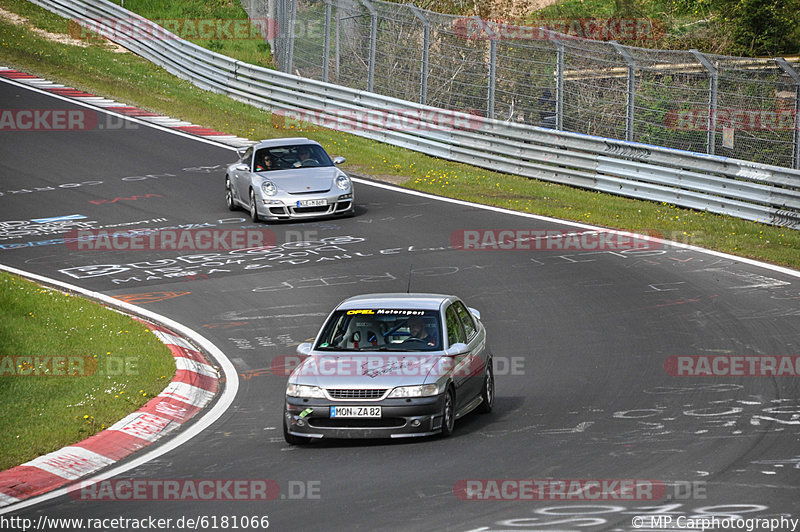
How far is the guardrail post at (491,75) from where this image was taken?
2506 centimetres

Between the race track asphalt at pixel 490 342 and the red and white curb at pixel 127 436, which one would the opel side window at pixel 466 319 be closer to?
the race track asphalt at pixel 490 342

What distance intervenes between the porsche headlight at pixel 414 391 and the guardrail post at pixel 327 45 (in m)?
21.5

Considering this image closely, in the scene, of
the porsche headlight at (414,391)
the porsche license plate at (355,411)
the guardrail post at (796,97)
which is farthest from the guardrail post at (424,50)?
the porsche license plate at (355,411)

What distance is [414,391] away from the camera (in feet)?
32.8

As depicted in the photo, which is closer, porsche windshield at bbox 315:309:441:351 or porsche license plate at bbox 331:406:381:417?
porsche license plate at bbox 331:406:381:417

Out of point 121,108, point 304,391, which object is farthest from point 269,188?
point 121,108

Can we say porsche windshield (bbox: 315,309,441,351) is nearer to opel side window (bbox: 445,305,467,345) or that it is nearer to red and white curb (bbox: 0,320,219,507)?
opel side window (bbox: 445,305,467,345)

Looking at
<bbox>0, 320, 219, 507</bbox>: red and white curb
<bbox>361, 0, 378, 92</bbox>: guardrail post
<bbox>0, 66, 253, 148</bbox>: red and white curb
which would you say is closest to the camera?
<bbox>0, 320, 219, 507</bbox>: red and white curb

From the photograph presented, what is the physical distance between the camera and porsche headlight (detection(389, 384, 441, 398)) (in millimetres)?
9992

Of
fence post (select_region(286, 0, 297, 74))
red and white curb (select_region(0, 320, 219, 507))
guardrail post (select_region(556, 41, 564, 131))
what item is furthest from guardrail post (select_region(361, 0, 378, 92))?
red and white curb (select_region(0, 320, 219, 507))

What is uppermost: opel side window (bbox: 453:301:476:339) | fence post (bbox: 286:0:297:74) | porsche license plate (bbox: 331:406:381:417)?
fence post (bbox: 286:0:297:74)

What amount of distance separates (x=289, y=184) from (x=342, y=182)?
103cm

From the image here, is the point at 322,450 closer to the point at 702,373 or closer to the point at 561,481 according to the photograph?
the point at 561,481

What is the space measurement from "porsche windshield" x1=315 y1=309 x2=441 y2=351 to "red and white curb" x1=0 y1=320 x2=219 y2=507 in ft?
6.25
